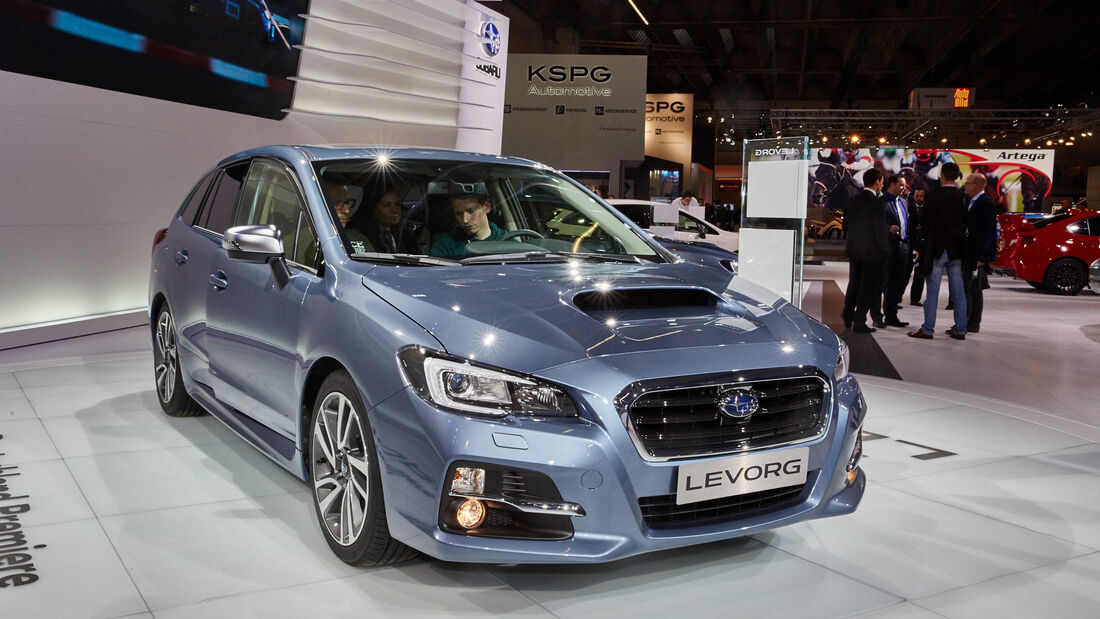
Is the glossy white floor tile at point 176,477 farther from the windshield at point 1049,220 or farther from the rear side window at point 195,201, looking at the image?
the windshield at point 1049,220

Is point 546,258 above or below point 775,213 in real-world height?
below

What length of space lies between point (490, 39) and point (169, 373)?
324 inches

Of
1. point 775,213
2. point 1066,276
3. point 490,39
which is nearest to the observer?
point 775,213

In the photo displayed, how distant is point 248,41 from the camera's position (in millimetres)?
8688

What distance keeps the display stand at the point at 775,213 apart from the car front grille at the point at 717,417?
3.93 m

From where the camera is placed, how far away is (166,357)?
4.81 meters

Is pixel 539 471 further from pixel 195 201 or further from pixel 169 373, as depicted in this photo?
pixel 169 373

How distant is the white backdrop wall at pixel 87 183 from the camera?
6863 millimetres

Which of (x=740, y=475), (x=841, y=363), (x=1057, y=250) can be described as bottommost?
(x=740, y=475)

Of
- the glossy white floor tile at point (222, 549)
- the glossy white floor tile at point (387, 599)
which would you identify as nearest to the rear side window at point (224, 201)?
the glossy white floor tile at point (222, 549)

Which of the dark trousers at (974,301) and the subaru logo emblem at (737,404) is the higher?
the dark trousers at (974,301)

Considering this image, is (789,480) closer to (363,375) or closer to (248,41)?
(363,375)

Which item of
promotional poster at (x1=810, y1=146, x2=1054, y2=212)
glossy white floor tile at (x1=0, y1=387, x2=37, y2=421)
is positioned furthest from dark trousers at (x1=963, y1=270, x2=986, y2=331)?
promotional poster at (x1=810, y1=146, x2=1054, y2=212)

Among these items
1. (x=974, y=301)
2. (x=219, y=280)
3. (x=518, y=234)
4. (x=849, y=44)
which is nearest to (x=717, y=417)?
(x=518, y=234)
